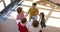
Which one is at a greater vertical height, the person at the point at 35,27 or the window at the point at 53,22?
the person at the point at 35,27

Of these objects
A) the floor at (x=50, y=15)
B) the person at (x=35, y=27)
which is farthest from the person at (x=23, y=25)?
the floor at (x=50, y=15)

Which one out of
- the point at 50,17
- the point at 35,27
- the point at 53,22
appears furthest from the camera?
the point at 50,17

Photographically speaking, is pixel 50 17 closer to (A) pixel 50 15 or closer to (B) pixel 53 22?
(A) pixel 50 15

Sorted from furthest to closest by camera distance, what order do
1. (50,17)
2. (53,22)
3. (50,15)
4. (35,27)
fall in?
(50,15) < (50,17) < (53,22) < (35,27)

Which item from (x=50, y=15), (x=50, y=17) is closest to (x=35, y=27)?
(x=50, y=17)

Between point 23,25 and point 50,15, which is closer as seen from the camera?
point 23,25

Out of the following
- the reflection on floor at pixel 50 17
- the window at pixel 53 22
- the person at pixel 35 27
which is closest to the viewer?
the person at pixel 35 27

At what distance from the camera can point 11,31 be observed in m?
5.11

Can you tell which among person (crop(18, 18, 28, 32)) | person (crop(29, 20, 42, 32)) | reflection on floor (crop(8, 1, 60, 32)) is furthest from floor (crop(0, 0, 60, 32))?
person (crop(18, 18, 28, 32))

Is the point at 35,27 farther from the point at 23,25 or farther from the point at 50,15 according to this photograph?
the point at 50,15

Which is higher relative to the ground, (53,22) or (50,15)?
(50,15)

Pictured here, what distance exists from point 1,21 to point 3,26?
16 centimetres

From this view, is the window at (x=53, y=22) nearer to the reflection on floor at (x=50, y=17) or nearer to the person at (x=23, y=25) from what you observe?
the reflection on floor at (x=50, y=17)

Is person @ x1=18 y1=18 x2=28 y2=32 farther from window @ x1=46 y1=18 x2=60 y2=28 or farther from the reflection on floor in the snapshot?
window @ x1=46 y1=18 x2=60 y2=28
